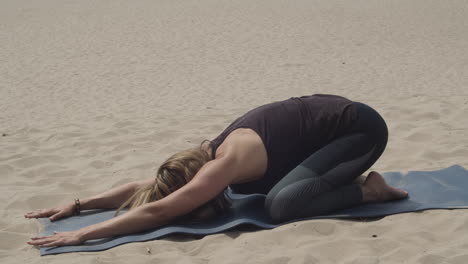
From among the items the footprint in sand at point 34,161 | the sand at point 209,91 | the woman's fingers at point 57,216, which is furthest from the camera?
the footprint in sand at point 34,161

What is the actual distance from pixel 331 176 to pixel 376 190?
0.36 metres

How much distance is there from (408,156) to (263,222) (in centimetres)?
177

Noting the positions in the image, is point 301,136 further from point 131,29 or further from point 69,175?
point 131,29

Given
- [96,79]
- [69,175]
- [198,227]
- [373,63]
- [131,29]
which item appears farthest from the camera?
[131,29]

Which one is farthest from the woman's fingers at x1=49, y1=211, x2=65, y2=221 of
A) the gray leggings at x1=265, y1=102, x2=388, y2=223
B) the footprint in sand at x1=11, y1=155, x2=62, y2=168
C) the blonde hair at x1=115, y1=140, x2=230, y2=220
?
the gray leggings at x1=265, y1=102, x2=388, y2=223

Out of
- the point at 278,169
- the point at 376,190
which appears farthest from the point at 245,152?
the point at 376,190

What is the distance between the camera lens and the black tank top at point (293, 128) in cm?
356

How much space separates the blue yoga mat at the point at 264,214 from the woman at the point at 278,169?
56 millimetres

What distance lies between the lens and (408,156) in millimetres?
4773

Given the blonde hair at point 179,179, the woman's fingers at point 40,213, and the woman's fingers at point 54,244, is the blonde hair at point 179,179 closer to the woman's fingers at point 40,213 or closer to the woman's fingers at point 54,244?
the woman's fingers at point 54,244

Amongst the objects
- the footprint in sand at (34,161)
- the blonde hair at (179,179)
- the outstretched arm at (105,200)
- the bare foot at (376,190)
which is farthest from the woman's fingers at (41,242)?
the bare foot at (376,190)

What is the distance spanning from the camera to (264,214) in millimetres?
3650

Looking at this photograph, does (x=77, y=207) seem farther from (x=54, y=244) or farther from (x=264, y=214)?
(x=264, y=214)

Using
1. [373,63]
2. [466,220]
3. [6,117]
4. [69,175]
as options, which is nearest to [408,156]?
[466,220]
